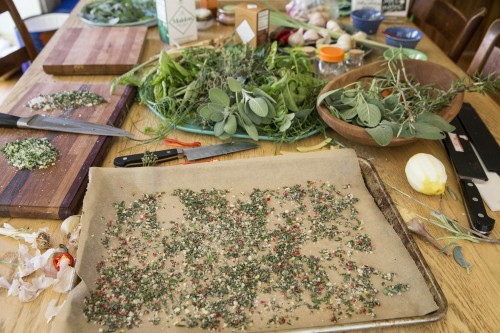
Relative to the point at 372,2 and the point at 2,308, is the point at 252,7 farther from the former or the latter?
the point at 2,308

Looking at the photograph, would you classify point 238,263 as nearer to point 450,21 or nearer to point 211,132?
point 211,132

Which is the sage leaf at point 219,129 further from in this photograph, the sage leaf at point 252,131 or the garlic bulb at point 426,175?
the garlic bulb at point 426,175

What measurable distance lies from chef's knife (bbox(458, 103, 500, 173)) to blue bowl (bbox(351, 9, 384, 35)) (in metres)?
0.64

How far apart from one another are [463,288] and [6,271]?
883 mm

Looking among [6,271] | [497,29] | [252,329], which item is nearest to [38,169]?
[6,271]

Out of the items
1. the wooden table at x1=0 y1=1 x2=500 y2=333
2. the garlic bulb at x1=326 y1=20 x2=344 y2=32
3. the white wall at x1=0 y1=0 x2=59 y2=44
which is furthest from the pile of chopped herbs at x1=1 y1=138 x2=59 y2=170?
the white wall at x1=0 y1=0 x2=59 y2=44

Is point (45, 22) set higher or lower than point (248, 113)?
lower

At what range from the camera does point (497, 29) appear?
1.55 metres

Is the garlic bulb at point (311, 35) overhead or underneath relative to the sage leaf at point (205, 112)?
underneath

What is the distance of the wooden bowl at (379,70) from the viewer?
1.05m

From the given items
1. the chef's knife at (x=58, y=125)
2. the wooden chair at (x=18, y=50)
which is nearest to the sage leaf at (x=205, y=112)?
the chef's knife at (x=58, y=125)

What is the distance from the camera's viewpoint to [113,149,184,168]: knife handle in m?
1.07

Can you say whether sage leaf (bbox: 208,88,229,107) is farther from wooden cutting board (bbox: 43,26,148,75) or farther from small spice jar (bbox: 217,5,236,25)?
small spice jar (bbox: 217,5,236,25)

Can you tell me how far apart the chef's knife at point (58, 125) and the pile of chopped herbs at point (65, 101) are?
102mm
